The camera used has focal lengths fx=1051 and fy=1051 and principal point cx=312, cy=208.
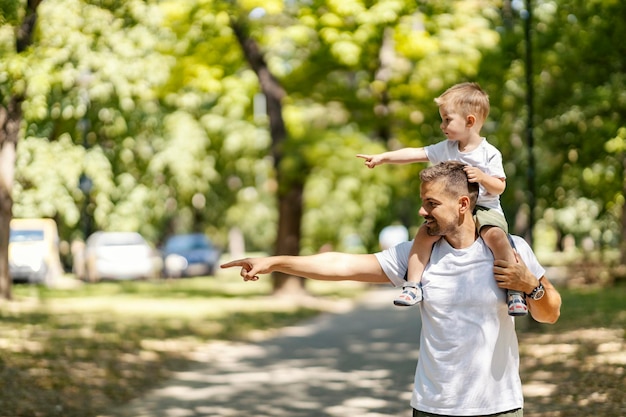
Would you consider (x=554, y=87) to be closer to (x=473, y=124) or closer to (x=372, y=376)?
(x=372, y=376)

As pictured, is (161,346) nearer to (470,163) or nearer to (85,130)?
(470,163)

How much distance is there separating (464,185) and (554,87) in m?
15.1

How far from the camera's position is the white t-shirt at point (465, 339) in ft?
12.2

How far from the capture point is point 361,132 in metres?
22.7

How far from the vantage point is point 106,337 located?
1441cm


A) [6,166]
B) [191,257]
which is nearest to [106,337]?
[6,166]

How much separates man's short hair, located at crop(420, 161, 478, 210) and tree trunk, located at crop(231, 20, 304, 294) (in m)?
18.3

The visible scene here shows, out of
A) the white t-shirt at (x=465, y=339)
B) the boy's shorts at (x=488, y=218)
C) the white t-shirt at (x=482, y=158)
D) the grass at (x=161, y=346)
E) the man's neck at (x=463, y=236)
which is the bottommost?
the grass at (x=161, y=346)

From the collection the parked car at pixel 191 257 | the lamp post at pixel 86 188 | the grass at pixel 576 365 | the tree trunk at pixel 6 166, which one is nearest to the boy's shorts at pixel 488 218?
the grass at pixel 576 365

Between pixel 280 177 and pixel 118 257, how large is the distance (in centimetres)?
1596

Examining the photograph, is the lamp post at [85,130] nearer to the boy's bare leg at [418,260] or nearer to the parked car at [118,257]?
the parked car at [118,257]

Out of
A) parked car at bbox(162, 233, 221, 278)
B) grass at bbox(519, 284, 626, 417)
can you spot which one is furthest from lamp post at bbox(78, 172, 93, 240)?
grass at bbox(519, 284, 626, 417)

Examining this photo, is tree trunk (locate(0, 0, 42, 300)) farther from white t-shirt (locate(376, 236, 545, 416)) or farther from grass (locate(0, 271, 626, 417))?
white t-shirt (locate(376, 236, 545, 416))

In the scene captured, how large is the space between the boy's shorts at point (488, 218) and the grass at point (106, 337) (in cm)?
570
